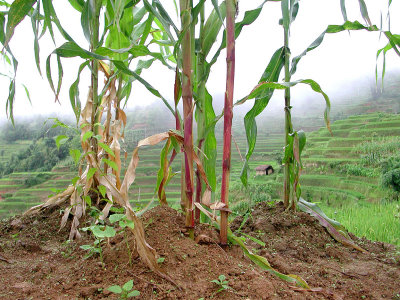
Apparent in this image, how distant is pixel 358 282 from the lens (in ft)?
3.07

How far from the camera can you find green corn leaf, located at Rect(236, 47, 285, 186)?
978mm

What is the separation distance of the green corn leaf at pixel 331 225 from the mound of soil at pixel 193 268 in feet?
0.11

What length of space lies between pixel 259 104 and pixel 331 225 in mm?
740

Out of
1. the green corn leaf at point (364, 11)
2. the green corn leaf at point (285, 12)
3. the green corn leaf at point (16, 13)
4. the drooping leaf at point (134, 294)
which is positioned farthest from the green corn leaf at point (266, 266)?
the green corn leaf at point (285, 12)

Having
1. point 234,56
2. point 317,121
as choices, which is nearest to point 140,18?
point 234,56

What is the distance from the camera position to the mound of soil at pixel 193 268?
2.19 ft

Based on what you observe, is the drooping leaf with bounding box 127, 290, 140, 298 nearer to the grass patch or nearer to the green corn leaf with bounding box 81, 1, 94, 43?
the green corn leaf with bounding box 81, 1, 94, 43

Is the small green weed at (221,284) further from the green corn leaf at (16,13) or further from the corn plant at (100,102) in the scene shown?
the green corn leaf at (16,13)

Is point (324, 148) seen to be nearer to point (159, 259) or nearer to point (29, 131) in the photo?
point (159, 259)

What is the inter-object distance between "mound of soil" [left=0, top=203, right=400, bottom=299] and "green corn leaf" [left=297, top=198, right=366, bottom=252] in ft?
0.11

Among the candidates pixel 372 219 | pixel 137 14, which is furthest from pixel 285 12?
pixel 372 219

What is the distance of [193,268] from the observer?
72 centimetres

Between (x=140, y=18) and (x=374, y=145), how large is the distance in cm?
200

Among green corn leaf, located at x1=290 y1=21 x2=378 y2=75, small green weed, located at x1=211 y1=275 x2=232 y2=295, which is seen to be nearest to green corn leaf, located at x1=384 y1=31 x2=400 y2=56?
green corn leaf, located at x1=290 y1=21 x2=378 y2=75
